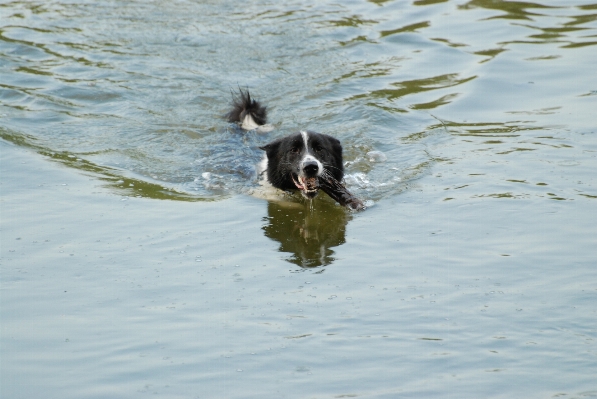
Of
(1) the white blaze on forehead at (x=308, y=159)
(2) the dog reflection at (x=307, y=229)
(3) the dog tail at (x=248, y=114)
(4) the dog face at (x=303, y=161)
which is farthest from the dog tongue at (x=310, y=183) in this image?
(3) the dog tail at (x=248, y=114)

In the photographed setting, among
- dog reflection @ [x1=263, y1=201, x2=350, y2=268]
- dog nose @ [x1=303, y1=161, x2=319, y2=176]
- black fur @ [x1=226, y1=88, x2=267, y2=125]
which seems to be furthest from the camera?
black fur @ [x1=226, y1=88, x2=267, y2=125]

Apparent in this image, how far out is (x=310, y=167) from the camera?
6656mm

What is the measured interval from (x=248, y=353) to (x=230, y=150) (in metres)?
4.27

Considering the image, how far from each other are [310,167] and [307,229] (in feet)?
1.65

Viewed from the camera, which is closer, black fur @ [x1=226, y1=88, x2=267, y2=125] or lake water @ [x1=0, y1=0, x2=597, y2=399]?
lake water @ [x1=0, y1=0, x2=597, y2=399]

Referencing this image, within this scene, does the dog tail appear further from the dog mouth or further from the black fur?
the dog mouth

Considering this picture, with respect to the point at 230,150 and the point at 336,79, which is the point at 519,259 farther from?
the point at 336,79

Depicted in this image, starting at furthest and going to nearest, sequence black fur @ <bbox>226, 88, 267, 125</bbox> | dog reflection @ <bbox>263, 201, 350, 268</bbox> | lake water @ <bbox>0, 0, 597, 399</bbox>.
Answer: black fur @ <bbox>226, 88, 267, 125</bbox> → dog reflection @ <bbox>263, 201, 350, 268</bbox> → lake water @ <bbox>0, 0, 597, 399</bbox>

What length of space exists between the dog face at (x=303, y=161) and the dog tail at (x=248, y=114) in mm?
1522

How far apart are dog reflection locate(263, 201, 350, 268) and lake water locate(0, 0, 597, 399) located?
3cm

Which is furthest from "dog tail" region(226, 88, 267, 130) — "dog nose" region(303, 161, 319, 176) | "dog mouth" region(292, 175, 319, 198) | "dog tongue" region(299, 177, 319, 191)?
"dog nose" region(303, 161, 319, 176)

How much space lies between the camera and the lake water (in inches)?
169

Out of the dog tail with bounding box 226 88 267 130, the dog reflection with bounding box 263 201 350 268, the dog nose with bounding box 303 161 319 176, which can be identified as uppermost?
the dog nose with bounding box 303 161 319 176

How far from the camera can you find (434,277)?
526 centimetres
